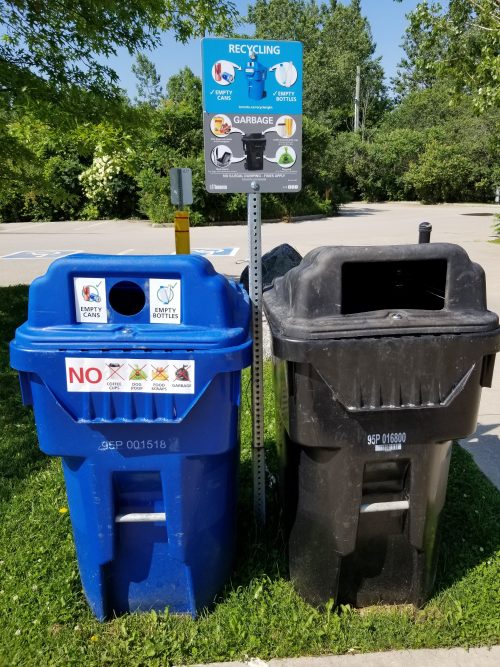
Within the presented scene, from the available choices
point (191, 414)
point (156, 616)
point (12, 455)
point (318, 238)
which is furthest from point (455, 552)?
point (318, 238)

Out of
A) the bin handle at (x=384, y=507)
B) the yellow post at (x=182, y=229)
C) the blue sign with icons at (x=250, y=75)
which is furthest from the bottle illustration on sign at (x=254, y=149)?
the yellow post at (x=182, y=229)

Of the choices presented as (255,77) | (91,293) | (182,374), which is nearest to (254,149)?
(255,77)

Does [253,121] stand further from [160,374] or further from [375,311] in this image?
[160,374]

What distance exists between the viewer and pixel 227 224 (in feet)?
70.6

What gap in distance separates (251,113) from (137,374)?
4.05 ft

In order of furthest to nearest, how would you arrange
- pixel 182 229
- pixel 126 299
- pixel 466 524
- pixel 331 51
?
1. pixel 331 51
2. pixel 182 229
3. pixel 466 524
4. pixel 126 299

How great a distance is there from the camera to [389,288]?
8.16ft

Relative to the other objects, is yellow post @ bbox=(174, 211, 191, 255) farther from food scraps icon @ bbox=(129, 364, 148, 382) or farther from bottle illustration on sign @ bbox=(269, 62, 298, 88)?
food scraps icon @ bbox=(129, 364, 148, 382)

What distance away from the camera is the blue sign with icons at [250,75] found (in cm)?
229

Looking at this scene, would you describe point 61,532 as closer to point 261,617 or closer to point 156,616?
point 156,616

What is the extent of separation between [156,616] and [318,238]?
51.2 feet

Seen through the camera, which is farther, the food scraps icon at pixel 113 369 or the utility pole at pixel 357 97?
the utility pole at pixel 357 97

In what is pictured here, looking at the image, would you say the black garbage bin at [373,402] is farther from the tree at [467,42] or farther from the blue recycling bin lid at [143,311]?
the tree at [467,42]

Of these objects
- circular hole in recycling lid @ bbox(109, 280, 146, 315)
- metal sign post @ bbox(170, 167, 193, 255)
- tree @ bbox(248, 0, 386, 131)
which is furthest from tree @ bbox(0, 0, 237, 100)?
tree @ bbox(248, 0, 386, 131)
